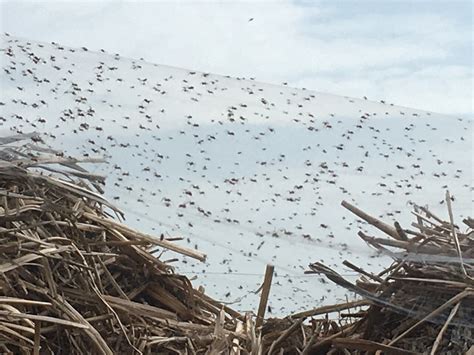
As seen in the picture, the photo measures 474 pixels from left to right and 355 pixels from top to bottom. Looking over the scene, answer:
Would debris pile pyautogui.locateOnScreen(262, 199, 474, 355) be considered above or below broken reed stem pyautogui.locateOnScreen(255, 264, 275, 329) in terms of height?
above

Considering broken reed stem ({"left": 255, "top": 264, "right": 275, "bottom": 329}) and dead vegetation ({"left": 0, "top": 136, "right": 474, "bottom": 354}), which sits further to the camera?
broken reed stem ({"left": 255, "top": 264, "right": 275, "bottom": 329})

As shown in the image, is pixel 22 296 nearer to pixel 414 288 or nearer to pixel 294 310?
pixel 414 288

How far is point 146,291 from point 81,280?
15 cm

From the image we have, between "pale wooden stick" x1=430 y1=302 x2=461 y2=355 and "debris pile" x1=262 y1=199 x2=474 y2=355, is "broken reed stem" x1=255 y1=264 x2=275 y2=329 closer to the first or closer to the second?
"debris pile" x1=262 y1=199 x2=474 y2=355

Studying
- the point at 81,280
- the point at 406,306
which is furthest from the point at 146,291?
the point at 406,306

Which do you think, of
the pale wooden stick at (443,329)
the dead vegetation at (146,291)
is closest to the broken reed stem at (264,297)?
the dead vegetation at (146,291)

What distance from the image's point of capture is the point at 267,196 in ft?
5.15

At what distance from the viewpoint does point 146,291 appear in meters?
1.20

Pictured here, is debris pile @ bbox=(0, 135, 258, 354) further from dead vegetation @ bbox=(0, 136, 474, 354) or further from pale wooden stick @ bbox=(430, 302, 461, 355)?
pale wooden stick @ bbox=(430, 302, 461, 355)

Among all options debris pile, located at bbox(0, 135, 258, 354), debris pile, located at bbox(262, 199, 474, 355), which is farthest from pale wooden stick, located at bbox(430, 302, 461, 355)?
debris pile, located at bbox(0, 135, 258, 354)

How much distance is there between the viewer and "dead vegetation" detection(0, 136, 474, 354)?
1.00 metres

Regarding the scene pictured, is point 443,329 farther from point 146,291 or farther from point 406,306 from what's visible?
point 146,291

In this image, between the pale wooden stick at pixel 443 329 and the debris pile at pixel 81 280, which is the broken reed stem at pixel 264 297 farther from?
the pale wooden stick at pixel 443 329

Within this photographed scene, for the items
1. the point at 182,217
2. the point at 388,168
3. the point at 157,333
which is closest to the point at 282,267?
the point at 182,217
